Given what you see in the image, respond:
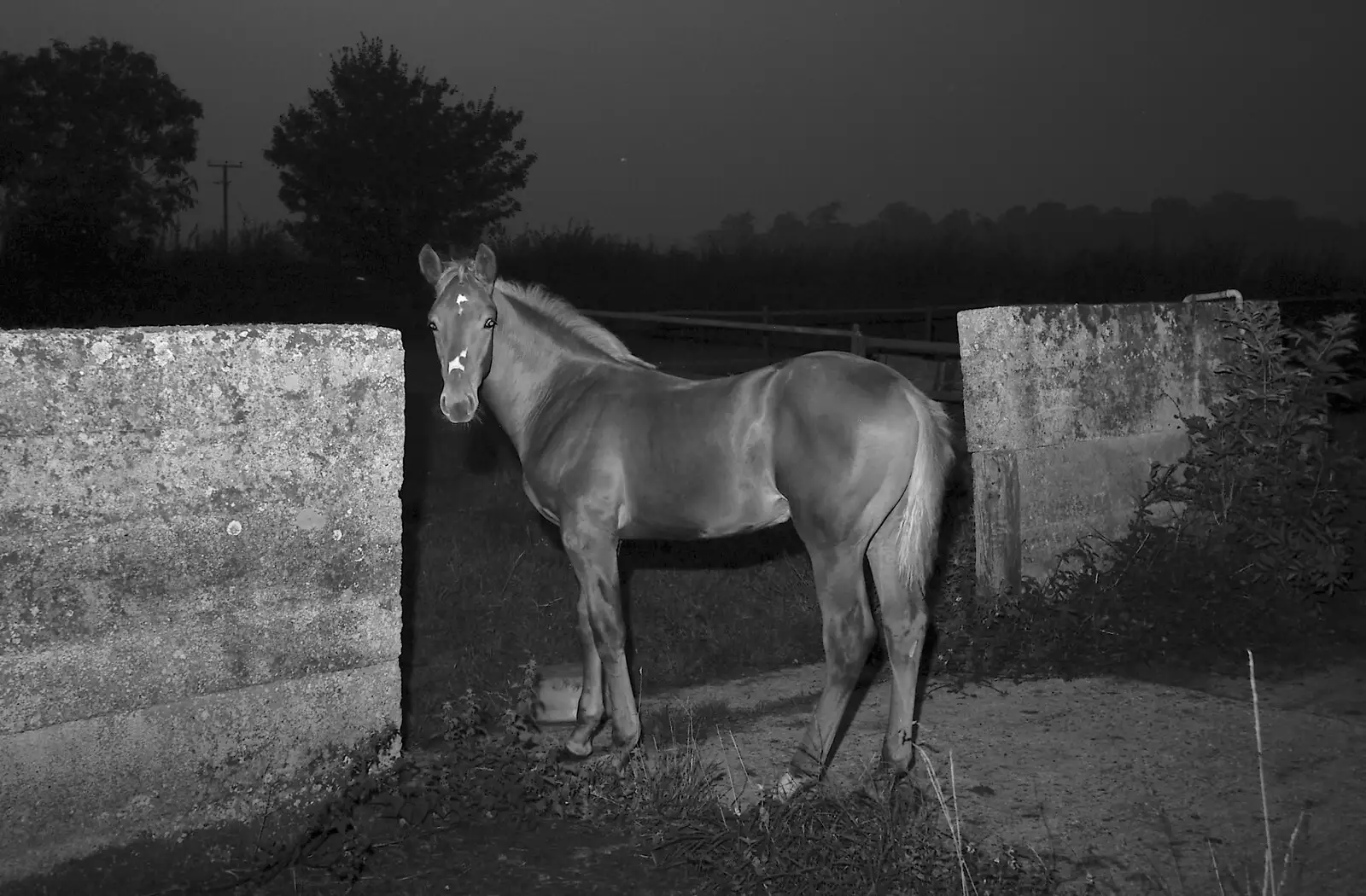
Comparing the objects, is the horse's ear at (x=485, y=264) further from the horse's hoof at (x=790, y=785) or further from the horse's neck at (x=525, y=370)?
the horse's hoof at (x=790, y=785)

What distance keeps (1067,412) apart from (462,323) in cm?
348

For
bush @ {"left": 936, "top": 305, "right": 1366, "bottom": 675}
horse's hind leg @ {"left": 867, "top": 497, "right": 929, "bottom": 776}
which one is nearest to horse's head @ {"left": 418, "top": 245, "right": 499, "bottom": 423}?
horse's hind leg @ {"left": 867, "top": 497, "right": 929, "bottom": 776}

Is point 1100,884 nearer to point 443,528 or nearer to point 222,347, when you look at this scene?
point 222,347

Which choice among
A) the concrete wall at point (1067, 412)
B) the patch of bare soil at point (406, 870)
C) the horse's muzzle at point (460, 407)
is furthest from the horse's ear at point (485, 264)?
the concrete wall at point (1067, 412)

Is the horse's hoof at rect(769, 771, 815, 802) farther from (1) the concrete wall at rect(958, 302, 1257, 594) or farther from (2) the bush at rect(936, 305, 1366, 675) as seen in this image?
(1) the concrete wall at rect(958, 302, 1257, 594)

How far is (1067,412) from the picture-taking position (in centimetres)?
615

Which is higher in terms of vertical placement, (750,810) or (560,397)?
(560,397)

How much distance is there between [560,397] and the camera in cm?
480

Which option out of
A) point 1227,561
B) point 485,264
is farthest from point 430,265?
point 1227,561

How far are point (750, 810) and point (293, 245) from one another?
31.4 metres

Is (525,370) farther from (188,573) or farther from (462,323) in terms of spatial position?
(188,573)

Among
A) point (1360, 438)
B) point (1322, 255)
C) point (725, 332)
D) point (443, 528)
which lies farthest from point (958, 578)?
point (1322, 255)

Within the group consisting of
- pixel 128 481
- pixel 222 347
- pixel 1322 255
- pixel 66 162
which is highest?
pixel 66 162

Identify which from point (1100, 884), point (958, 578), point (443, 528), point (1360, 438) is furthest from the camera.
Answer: point (1360, 438)
